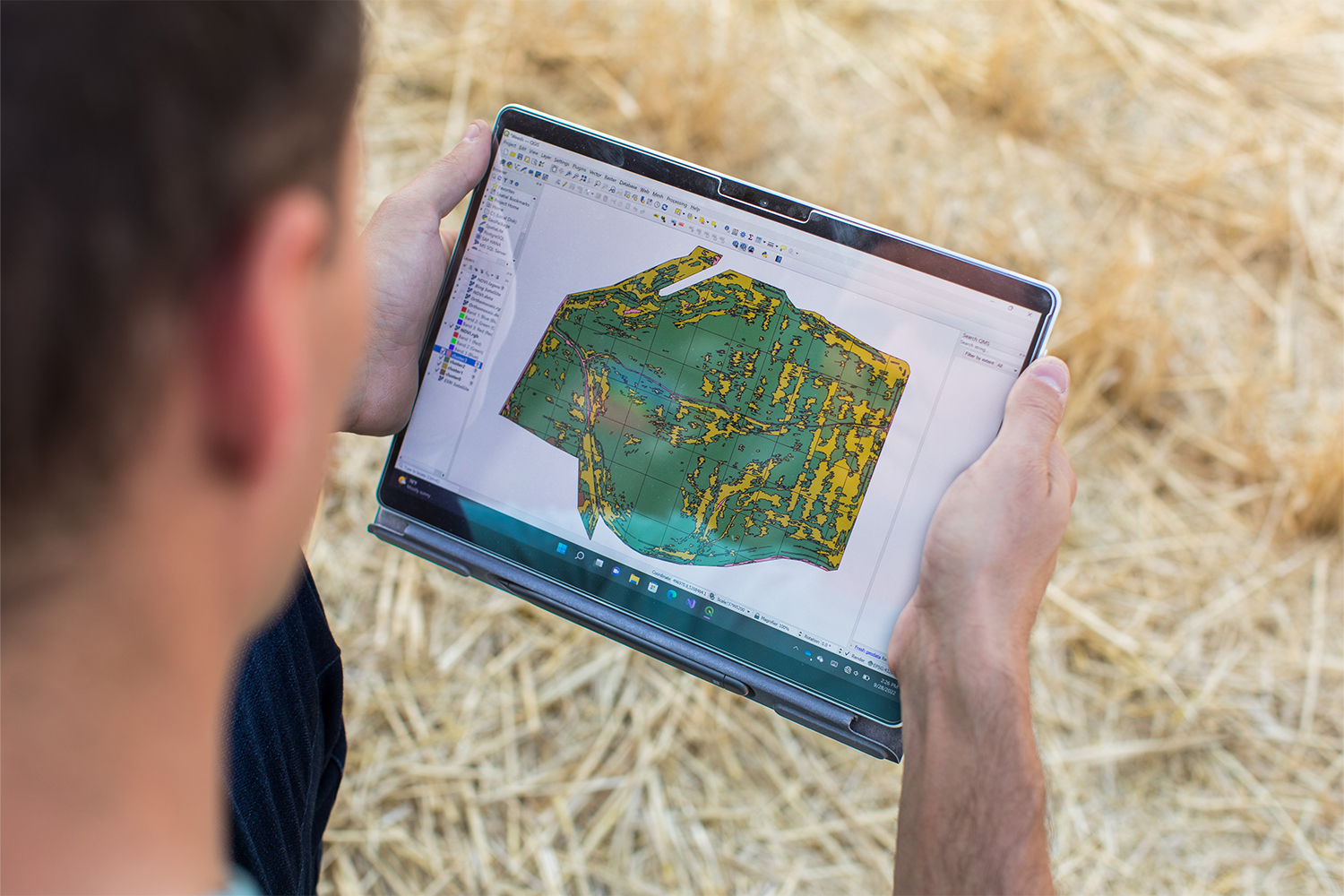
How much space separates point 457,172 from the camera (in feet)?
3.45

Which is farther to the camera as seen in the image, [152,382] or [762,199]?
[762,199]

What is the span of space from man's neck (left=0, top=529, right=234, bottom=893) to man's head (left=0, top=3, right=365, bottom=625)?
0.07 ft

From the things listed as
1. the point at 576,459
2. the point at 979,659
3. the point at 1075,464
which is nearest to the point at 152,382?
the point at 576,459

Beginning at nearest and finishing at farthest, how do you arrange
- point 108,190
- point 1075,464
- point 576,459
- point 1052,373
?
point 108,190, point 1052,373, point 576,459, point 1075,464

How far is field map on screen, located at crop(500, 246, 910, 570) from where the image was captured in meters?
0.95

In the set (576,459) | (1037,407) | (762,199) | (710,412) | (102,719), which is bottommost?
(102,719)

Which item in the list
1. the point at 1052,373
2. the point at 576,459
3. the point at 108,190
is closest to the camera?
the point at 108,190

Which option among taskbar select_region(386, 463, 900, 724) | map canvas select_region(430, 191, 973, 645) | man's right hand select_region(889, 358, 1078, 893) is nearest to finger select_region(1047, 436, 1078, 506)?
man's right hand select_region(889, 358, 1078, 893)

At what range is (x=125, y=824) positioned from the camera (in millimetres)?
474

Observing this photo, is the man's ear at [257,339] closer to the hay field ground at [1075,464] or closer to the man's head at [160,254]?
the man's head at [160,254]

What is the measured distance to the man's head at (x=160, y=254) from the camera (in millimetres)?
361

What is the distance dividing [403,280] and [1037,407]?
2.56 ft

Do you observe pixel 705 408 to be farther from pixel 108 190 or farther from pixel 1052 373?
pixel 108 190

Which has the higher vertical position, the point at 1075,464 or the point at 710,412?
the point at 1075,464
